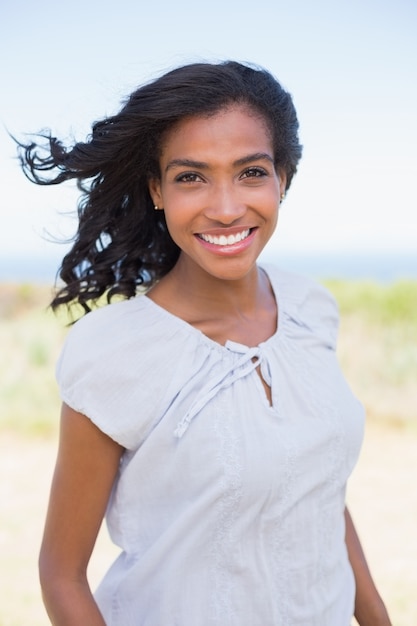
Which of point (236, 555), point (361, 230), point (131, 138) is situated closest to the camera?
point (236, 555)

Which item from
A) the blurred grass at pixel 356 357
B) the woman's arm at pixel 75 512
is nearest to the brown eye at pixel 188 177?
the woman's arm at pixel 75 512

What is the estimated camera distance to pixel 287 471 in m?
1.52

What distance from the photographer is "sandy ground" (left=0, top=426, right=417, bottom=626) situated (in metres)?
3.87

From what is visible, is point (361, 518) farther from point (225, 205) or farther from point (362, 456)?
point (225, 205)

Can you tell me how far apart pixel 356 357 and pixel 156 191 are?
6.33 m

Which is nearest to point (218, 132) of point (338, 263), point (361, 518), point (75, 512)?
point (75, 512)

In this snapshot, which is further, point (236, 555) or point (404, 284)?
point (404, 284)

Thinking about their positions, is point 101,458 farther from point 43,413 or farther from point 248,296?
point 43,413

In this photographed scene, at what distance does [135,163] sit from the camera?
5.84 feet

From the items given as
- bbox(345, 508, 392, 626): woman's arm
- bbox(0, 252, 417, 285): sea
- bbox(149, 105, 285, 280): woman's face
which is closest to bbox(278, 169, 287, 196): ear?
bbox(149, 105, 285, 280): woman's face

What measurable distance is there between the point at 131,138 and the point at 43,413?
212 inches

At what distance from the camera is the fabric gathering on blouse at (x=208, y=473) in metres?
1.50

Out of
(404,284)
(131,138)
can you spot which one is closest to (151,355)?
(131,138)

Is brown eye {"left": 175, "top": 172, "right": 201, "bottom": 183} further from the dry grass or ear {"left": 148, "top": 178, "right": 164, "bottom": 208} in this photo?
the dry grass
